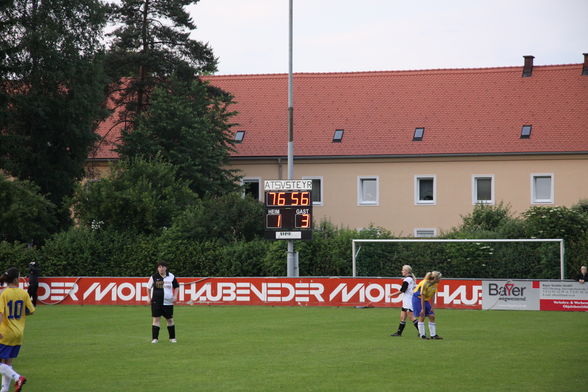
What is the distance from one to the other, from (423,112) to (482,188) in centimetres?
565

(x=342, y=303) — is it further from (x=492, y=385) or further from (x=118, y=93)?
(x=118, y=93)

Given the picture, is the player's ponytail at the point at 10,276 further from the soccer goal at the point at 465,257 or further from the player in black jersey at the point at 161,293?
the soccer goal at the point at 465,257

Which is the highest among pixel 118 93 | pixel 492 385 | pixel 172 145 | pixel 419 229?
pixel 118 93

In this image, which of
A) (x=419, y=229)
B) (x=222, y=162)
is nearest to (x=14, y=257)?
(x=222, y=162)

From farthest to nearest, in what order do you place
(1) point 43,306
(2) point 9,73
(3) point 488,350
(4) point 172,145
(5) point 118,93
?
1. (5) point 118,93
2. (4) point 172,145
3. (2) point 9,73
4. (1) point 43,306
5. (3) point 488,350

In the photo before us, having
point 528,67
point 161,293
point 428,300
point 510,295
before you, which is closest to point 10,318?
point 161,293

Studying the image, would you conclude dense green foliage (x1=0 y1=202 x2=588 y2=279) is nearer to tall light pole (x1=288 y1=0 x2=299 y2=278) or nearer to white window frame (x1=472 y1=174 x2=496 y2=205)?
tall light pole (x1=288 y1=0 x2=299 y2=278)

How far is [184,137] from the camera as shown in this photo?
4888 cm

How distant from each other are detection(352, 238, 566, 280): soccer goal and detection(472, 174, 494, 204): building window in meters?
16.7

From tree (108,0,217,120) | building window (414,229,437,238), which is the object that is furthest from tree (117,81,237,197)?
building window (414,229,437,238)

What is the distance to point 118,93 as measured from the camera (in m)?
54.7

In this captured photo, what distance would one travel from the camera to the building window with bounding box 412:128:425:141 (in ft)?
181

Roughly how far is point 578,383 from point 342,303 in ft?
66.5

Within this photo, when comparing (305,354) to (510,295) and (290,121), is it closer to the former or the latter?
(510,295)
